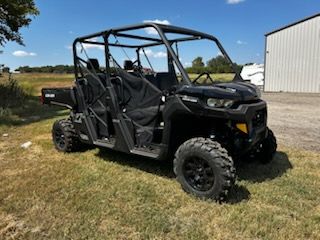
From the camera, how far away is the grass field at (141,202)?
3146 mm

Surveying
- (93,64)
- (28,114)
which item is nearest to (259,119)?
(93,64)

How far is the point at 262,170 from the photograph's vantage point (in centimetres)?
477

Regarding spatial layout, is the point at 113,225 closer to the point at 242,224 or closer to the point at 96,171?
the point at 242,224

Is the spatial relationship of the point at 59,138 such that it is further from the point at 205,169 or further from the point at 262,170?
the point at 262,170

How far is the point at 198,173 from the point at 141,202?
721 mm

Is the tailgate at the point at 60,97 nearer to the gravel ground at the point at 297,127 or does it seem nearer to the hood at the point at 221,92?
the hood at the point at 221,92

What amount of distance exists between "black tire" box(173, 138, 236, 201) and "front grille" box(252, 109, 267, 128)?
596 millimetres

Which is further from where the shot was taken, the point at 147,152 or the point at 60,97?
the point at 60,97

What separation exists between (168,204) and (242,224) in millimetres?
838

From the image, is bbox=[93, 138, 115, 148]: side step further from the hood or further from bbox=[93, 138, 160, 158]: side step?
the hood

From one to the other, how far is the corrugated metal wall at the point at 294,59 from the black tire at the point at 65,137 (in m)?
16.5

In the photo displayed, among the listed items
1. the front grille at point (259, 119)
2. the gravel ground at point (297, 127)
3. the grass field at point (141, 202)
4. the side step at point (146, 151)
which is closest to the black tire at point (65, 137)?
the grass field at point (141, 202)

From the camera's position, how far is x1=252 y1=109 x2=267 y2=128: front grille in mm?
4055

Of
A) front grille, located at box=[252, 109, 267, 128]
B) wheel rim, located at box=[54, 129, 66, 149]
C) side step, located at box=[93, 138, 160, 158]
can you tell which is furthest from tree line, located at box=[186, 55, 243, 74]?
wheel rim, located at box=[54, 129, 66, 149]
